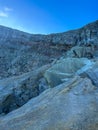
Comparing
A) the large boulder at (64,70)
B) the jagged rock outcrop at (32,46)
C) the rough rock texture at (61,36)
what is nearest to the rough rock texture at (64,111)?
the large boulder at (64,70)

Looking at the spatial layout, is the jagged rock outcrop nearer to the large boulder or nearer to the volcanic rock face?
the volcanic rock face

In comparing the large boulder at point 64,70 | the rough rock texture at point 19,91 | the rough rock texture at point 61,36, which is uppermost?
the rough rock texture at point 61,36

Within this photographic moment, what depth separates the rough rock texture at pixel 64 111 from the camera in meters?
8.60

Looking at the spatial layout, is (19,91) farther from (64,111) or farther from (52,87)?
(64,111)

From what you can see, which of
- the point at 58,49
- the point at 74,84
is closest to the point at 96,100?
the point at 74,84

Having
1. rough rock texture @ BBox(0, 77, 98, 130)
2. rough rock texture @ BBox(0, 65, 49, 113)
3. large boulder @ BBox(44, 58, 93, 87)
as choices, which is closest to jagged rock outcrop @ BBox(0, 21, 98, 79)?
rough rock texture @ BBox(0, 65, 49, 113)

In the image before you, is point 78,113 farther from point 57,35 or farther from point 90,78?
point 57,35

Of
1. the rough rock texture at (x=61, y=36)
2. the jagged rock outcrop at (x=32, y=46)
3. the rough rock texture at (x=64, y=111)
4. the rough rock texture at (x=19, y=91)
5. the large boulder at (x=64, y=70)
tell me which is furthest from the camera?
the jagged rock outcrop at (x=32, y=46)

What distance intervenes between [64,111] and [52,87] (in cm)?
440

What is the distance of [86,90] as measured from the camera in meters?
10.7

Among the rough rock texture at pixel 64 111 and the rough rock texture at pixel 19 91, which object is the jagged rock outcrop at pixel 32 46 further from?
the rough rock texture at pixel 64 111

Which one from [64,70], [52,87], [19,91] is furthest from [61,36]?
[52,87]

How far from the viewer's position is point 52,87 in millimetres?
13695

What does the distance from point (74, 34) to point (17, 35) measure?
8.89m
